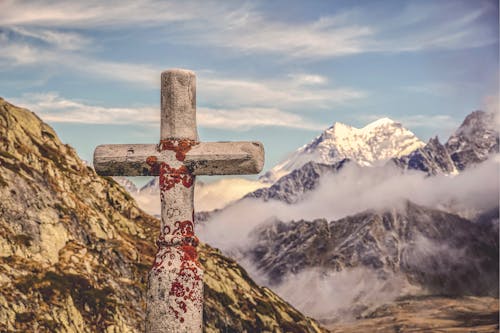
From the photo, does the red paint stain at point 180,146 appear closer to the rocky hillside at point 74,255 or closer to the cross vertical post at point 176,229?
the cross vertical post at point 176,229

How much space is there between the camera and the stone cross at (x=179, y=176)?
12.0 meters

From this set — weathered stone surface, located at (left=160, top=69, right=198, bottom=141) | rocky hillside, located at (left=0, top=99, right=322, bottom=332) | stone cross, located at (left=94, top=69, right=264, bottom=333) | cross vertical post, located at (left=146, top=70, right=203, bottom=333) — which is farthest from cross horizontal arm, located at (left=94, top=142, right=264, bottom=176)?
rocky hillside, located at (left=0, top=99, right=322, bottom=332)

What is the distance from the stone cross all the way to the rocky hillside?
70.1 metres

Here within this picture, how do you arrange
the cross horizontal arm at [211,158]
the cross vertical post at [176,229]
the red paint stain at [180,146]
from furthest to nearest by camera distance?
the red paint stain at [180,146], the cross horizontal arm at [211,158], the cross vertical post at [176,229]

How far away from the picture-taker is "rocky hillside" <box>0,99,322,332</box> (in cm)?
8856

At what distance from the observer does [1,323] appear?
75938 mm

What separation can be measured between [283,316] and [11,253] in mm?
78399

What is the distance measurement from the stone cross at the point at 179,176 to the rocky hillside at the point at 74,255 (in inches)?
2761

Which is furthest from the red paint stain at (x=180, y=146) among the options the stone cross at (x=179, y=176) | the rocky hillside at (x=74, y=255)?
the rocky hillside at (x=74, y=255)

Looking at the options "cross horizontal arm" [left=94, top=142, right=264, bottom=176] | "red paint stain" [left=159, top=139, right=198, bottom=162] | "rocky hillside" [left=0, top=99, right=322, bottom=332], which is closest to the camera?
"cross horizontal arm" [left=94, top=142, right=264, bottom=176]

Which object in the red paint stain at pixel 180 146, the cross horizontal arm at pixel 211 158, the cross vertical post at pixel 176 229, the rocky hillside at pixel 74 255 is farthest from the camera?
the rocky hillside at pixel 74 255

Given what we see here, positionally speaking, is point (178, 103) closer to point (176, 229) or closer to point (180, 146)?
point (180, 146)

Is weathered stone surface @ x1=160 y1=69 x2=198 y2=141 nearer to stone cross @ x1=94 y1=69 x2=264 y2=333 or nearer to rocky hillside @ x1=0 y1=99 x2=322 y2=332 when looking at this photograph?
stone cross @ x1=94 y1=69 x2=264 y2=333

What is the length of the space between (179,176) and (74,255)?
99206 millimetres
